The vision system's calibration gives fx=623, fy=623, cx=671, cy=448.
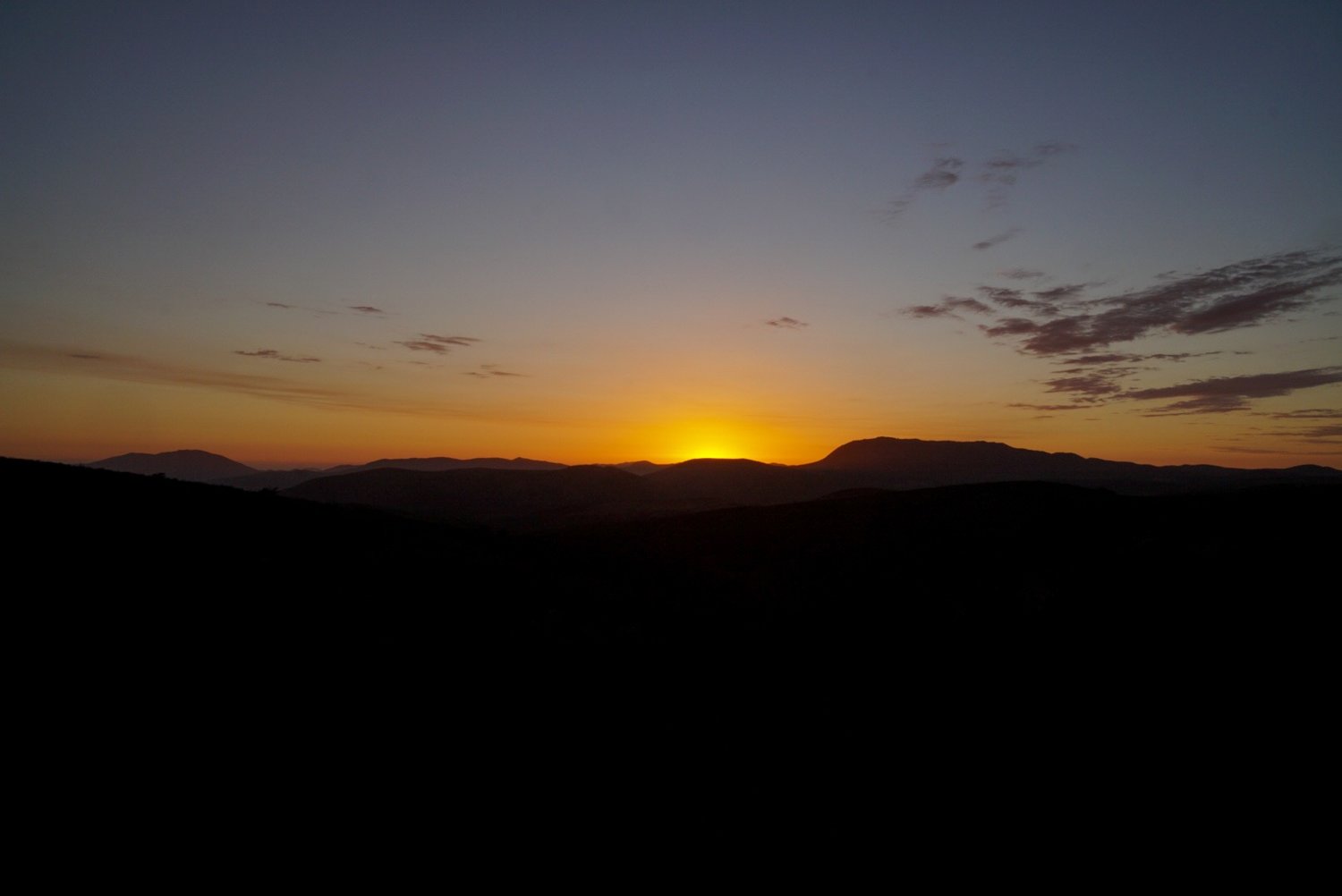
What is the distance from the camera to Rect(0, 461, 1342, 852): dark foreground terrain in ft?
31.9

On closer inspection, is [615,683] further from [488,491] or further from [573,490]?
[488,491]

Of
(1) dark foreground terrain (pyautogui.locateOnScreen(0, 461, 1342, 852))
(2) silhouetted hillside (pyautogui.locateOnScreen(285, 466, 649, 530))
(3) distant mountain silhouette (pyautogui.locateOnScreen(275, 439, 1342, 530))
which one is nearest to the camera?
(1) dark foreground terrain (pyautogui.locateOnScreen(0, 461, 1342, 852))

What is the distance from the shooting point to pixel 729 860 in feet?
30.5

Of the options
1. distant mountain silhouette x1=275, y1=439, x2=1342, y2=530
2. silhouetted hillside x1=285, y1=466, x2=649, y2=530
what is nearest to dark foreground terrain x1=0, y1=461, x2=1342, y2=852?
distant mountain silhouette x1=275, y1=439, x2=1342, y2=530

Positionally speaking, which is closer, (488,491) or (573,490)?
(488,491)

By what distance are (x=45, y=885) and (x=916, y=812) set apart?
38.9 feet

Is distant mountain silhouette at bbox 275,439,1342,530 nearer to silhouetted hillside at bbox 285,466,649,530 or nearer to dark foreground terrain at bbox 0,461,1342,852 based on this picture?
silhouetted hillside at bbox 285,466,649,530

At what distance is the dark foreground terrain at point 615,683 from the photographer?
9.72 meters

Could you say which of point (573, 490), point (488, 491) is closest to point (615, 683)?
→ point (573, 490)

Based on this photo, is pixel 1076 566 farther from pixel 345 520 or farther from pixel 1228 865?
pixel 345 520

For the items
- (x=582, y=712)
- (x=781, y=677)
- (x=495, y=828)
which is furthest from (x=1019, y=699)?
(x=495, y=828)

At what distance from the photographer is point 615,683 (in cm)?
1478

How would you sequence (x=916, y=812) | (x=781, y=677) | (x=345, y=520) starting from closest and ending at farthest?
(x=916, y=812) < (x=781, y=677) < (x=345, y=520)

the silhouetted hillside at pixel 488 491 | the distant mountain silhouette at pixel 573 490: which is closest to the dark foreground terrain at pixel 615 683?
the distant mountain silhouette at pixel 573 490
